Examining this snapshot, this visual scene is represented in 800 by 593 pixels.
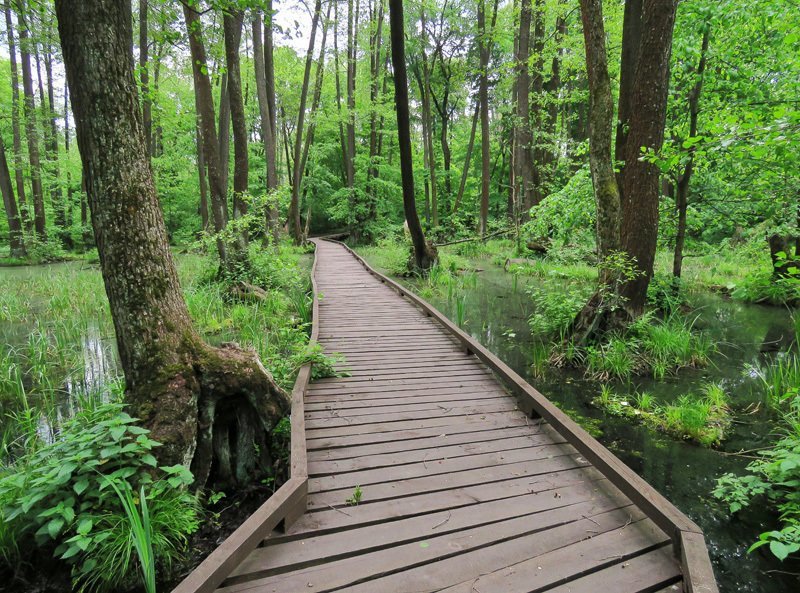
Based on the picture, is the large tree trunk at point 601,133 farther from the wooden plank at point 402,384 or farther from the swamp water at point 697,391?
the wooden plank at point 402,384

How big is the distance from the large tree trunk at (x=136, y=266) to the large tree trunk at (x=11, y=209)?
17.4 m

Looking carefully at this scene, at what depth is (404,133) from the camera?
10297mm

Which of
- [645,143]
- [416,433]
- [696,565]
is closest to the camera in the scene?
[696,565]

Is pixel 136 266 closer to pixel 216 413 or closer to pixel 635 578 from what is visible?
pixel 216 413

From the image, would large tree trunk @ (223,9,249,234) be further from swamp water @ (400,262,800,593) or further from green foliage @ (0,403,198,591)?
green foliage @ (0,403,198,591)

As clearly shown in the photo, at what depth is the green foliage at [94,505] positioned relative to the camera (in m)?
2.30

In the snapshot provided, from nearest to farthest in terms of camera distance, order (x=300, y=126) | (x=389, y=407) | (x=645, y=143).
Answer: (x=389, y=407) → (x=645, y=143) → (x=300, y=126)

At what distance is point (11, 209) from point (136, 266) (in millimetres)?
18139

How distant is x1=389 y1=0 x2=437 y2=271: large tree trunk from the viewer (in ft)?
30.5

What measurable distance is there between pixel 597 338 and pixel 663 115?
10.9 feet

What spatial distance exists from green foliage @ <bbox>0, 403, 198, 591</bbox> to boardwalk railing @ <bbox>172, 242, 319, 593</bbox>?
1.44 ft

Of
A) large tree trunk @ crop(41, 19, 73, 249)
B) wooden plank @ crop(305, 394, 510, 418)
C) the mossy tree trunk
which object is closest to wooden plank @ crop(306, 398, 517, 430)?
wooden plank @ crop(305, 394, 510, 418)

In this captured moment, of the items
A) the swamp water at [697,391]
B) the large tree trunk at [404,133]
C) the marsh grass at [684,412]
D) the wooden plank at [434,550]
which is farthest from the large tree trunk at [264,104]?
the wooden plank at [434,550]

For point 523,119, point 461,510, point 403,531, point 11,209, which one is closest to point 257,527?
point 403,531
